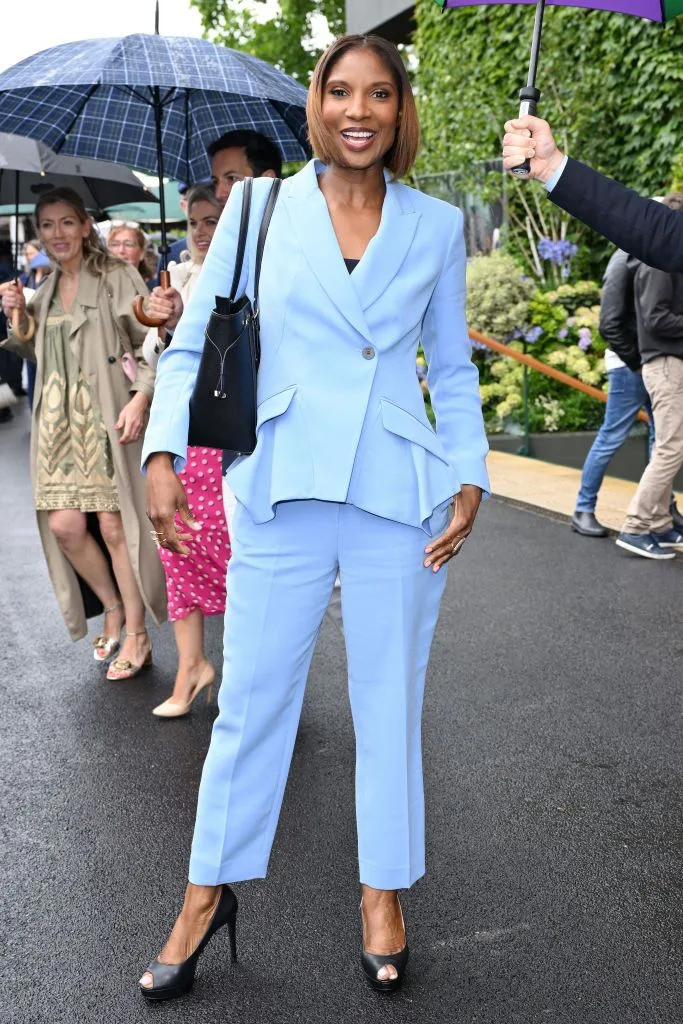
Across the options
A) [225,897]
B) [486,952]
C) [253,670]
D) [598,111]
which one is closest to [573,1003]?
[486,952]

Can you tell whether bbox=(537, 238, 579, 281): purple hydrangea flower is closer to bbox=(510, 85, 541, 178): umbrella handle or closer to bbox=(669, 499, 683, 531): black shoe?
bbox=(669, 499, 683, 531): black shoe

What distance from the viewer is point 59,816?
13.5 ft

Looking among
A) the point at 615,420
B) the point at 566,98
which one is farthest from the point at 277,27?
the point at 615,420

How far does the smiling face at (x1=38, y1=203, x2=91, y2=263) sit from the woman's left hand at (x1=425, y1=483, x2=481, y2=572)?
9.46 ft

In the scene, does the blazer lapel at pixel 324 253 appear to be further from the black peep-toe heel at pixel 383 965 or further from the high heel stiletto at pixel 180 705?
the high heel stiletto at pixel 180 705

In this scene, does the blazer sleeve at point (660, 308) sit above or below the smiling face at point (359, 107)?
below

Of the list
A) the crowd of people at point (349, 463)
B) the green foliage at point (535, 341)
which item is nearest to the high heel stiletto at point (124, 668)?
the crowd of people at point (349, 463)

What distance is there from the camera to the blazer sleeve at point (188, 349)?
9.28 ft

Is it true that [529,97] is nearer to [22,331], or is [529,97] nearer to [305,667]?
[305,667]

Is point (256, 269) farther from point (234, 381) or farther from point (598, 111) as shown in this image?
point (598, 111)

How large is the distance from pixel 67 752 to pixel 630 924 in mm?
2309

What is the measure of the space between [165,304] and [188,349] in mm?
1940

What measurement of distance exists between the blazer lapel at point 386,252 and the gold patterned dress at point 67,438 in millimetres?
2727

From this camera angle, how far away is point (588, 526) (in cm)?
841
